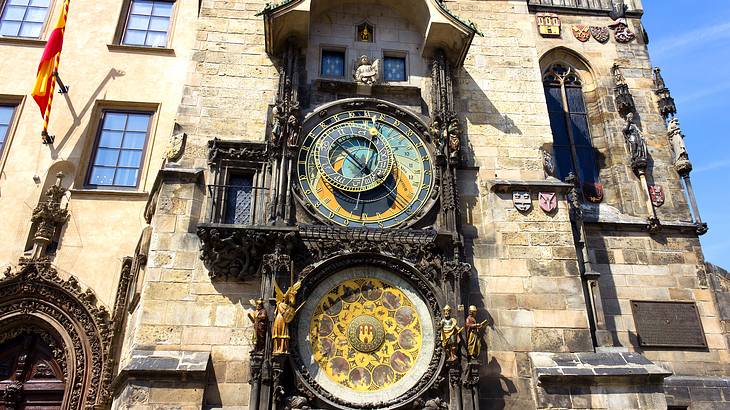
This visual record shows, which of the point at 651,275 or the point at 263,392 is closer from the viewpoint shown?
the point at 263,392

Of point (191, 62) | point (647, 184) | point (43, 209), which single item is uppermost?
point (191, 62)

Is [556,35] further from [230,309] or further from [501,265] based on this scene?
[230,309]

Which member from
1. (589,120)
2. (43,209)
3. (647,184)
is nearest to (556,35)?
(589,120)

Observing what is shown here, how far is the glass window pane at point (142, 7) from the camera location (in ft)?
43.1

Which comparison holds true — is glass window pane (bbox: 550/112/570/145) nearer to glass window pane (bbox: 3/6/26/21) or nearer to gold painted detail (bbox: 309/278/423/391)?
gold painted detail (bbox: 309/278/423/391)

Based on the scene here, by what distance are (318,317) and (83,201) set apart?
18.2ft

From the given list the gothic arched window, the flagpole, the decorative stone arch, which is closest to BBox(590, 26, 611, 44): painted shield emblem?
the gothic arched window

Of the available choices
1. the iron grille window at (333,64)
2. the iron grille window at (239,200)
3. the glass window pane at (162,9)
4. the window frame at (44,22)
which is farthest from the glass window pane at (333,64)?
the window frame at (44,22)

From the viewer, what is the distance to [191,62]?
10125 millimetres

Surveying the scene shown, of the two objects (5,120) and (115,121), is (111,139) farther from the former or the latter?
(5,120)

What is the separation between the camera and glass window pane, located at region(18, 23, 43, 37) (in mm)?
12609

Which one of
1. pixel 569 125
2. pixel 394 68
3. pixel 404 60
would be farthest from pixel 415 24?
pixel 569 125

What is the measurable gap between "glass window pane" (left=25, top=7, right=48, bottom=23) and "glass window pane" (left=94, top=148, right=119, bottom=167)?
12.9ft

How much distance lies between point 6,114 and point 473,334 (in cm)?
1029
